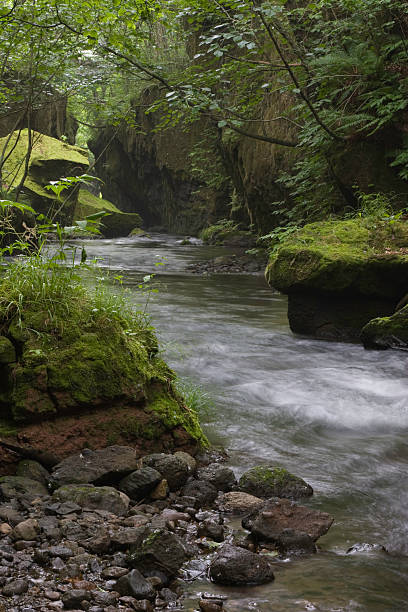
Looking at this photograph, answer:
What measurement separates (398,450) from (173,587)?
8.67 feet

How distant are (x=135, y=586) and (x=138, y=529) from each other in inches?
17.7

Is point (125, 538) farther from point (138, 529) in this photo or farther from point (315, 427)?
point (315, 427)

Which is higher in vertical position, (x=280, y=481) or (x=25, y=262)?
(x=25, y=262)

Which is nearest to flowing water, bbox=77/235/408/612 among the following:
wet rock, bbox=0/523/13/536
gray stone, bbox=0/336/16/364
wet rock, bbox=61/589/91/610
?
wet rock, bbox=61/589/91/610

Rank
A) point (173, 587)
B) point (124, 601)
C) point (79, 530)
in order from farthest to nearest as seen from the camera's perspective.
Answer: point (79, 530) → point (173, 587) → point (124, 601)

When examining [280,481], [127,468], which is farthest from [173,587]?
[280,481]

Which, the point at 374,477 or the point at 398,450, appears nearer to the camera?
the point at 374,477

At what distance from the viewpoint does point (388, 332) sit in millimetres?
6867

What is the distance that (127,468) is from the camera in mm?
3248

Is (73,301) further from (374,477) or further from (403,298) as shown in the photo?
(403,298)

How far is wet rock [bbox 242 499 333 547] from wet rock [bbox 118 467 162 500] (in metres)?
0.59

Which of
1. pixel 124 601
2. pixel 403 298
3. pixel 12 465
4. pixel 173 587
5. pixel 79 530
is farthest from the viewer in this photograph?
pixel 403 298

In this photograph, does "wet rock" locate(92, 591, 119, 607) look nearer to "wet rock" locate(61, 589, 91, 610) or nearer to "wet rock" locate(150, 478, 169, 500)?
"wet rock" locate(61, 589, 91, 610)

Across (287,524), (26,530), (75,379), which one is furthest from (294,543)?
(75,379)
